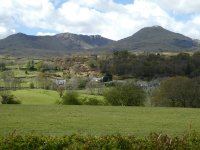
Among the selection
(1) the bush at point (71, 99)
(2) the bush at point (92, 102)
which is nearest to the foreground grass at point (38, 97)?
(1) the bush at point (71, 99)

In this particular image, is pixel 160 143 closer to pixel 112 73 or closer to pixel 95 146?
pixel 95 146

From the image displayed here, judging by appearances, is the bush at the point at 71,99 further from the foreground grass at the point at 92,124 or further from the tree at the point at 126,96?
the foreground grass at the point at 92,124

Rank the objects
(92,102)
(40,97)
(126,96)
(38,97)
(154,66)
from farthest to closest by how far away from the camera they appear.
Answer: (154,66), (38,97), (40,97), (92,102), (126,96)

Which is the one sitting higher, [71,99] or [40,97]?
[71,99]

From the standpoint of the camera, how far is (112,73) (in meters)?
165

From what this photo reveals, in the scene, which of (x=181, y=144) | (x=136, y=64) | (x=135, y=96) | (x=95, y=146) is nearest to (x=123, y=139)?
(x=95, y=146)

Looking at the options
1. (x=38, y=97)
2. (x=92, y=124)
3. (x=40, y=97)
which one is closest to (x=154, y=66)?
(x=40, y=97)

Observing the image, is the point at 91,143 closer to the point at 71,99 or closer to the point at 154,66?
the point at 71,99

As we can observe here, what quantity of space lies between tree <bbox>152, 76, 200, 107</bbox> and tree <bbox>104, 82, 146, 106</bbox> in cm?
488

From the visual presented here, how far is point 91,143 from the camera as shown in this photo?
451 inches

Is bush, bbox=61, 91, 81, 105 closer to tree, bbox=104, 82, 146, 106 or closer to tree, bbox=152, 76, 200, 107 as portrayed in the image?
tree, bbox=104, 82, 146, 106

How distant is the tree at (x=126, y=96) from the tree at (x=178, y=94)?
4.88 meters

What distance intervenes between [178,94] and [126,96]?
11.0 metres

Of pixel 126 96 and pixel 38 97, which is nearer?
pixel 126 96
